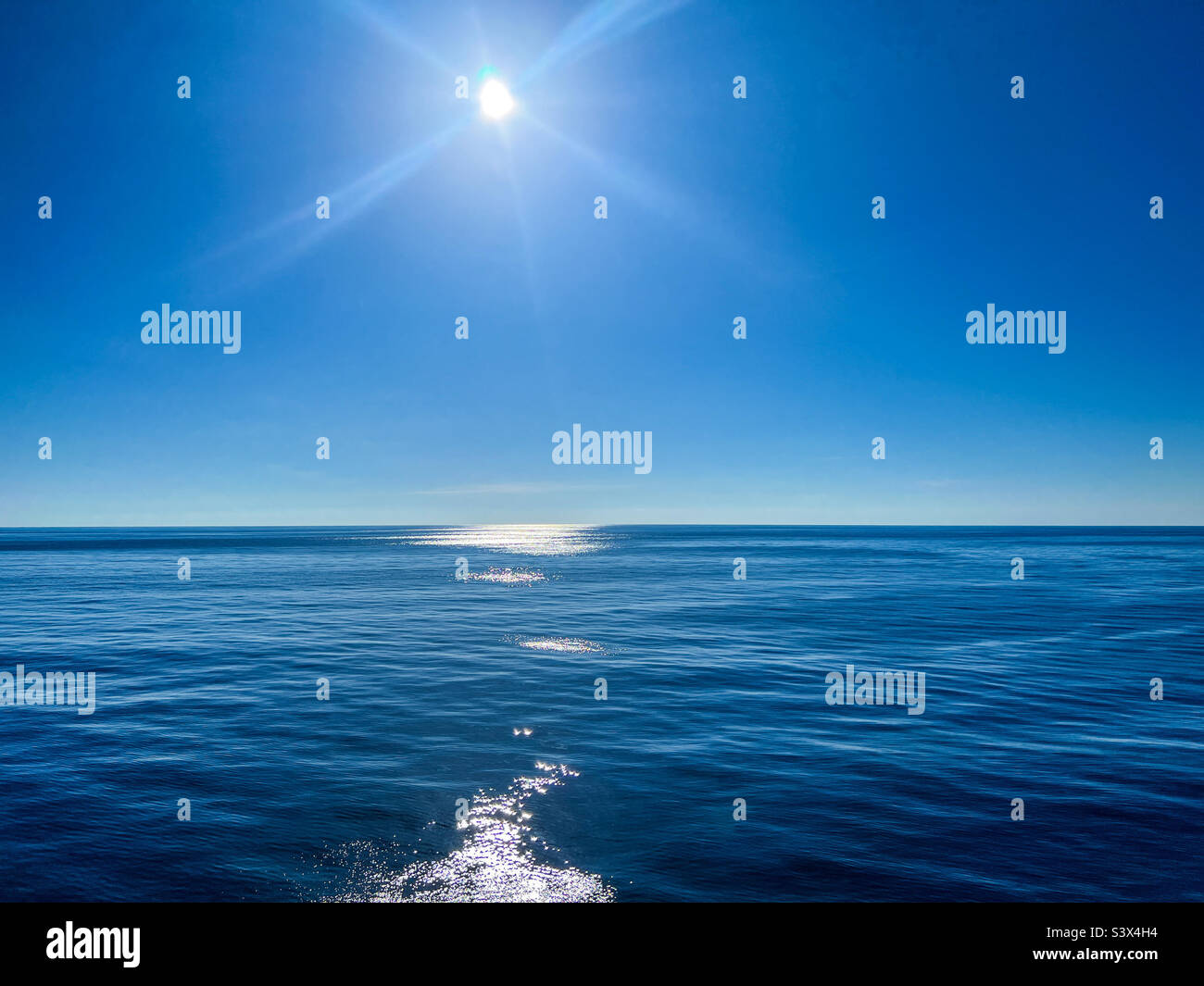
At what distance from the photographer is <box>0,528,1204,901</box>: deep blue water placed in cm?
899

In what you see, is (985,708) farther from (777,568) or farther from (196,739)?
(777,568)

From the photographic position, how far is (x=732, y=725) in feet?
52.8

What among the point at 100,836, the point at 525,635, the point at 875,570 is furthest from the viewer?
the point at 875,570

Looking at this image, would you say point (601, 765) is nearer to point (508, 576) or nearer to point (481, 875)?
point (481, 875)

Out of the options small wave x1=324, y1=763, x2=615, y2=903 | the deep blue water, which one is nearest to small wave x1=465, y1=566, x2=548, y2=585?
the deep blue water

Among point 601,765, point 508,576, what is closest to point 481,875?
point 601,765

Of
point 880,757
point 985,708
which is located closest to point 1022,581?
→ point 985,708

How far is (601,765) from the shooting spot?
13445 mm

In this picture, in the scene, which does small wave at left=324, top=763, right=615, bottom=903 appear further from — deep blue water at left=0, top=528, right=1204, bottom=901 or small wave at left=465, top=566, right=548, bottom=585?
small wave at left=465, top=566, right=548, bottom=585

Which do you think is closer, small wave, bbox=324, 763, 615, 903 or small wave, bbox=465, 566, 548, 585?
small wave, bbox=324, 763, 615, 903

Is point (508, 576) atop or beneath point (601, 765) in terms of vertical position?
atop

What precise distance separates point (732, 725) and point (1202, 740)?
11.4 metres
